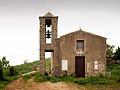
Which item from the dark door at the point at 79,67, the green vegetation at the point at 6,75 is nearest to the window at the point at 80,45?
the dark door at the point at 79,67

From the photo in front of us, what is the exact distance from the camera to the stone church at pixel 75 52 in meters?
14.4

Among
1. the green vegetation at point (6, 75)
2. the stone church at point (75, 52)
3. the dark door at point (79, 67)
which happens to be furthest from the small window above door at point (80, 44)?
the green vegetation at point (6, 75)

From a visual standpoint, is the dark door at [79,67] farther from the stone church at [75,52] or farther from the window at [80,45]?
the window at [80,45]

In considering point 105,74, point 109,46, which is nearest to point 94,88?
point 105,74

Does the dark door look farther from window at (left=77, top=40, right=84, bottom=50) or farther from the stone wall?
window at (left=77, top=40, right=84, bottom=50)

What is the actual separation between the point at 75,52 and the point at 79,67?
1.94 meters

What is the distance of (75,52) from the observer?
14680 mm

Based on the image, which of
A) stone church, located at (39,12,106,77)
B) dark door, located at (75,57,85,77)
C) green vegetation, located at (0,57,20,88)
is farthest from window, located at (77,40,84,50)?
green vegetation, located at (0,57,20,88)

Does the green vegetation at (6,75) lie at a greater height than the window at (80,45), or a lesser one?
lesser

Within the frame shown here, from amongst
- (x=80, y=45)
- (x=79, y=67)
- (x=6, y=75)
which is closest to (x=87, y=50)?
(x=80, y=45)

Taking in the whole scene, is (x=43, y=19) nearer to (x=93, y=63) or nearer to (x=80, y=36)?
(x=80, y=36)

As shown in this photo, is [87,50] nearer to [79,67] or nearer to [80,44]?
[80,44]

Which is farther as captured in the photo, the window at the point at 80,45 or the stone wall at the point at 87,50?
the window at the point at 80,45

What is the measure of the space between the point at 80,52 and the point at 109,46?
14.5 metres
